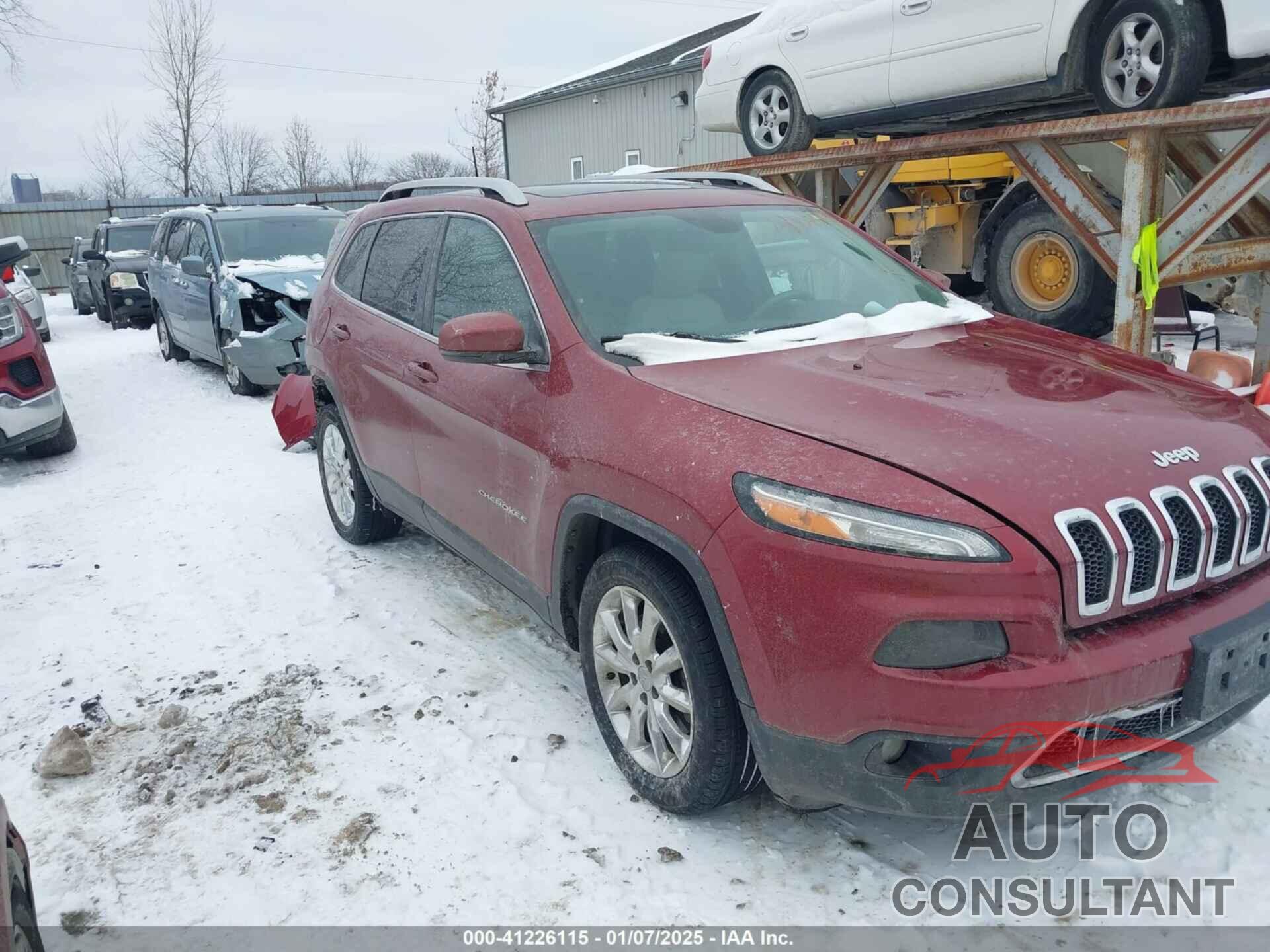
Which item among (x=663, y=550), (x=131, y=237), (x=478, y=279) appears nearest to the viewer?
(x=663, y=550)

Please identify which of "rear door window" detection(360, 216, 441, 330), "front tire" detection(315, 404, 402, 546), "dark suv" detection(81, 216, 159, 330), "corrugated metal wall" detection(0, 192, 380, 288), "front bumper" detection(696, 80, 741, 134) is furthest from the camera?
"corrugated metal wall" detection(0, 192, 380, 288)

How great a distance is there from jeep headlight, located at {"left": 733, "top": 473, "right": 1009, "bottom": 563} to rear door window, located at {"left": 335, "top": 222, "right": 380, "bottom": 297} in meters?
3.03

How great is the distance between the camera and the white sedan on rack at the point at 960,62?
551 centimetres

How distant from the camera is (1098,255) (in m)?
6.33

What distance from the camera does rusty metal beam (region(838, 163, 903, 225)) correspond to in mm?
7684

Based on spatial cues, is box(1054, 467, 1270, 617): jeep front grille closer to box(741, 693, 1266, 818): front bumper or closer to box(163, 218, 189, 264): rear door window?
box(741, 693, 1266, 818): front bumper

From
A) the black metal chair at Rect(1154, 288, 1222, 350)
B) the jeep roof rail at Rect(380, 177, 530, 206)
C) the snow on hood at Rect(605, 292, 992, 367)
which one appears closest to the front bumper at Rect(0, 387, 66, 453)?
the jeep roof rail at Rect(380, 177, 530, 206)

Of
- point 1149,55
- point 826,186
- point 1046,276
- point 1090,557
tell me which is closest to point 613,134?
point 826,186

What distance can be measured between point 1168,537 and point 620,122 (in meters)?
21.7

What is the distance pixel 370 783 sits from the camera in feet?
10.0

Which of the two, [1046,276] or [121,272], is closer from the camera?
[1046,276]

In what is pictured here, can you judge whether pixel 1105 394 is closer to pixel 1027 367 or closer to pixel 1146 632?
pixel 1027 367

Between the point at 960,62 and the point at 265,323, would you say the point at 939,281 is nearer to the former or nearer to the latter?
the point at 960,62

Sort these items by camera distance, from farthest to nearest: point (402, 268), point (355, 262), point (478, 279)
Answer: point (355, 262) < point (402, 268) < point (478, 279)
